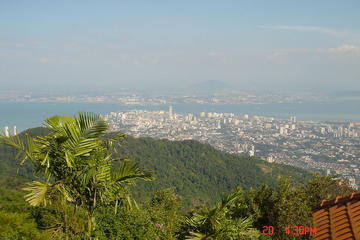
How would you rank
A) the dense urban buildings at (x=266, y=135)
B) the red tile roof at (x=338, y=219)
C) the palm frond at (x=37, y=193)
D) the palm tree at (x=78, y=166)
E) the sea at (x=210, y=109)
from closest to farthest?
1. the palm frond at (x=37, y=193)
2. the palm tree at (x=78, y=166)
3. the red tile roof at (x=338, y=219)
4. the dense urban buildings at (x=266, y=135)
5. the sea at (x=210, y=109)

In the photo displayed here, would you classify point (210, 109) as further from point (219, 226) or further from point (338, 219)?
point (219, 226)

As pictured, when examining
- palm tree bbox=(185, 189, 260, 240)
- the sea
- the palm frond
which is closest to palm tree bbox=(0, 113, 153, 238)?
the palm frond

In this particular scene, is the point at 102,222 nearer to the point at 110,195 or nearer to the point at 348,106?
the point at 110,195

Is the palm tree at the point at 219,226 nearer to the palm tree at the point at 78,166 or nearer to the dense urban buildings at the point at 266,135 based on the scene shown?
the palm tree at the point at 78,166

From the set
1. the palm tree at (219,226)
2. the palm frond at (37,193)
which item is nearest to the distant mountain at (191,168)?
the palm tree at (219,226)

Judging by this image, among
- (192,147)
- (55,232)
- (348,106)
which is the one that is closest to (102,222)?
(55,232)

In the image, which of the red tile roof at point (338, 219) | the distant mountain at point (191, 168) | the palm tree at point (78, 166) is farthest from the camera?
the distant mountain at point (191, 168)
